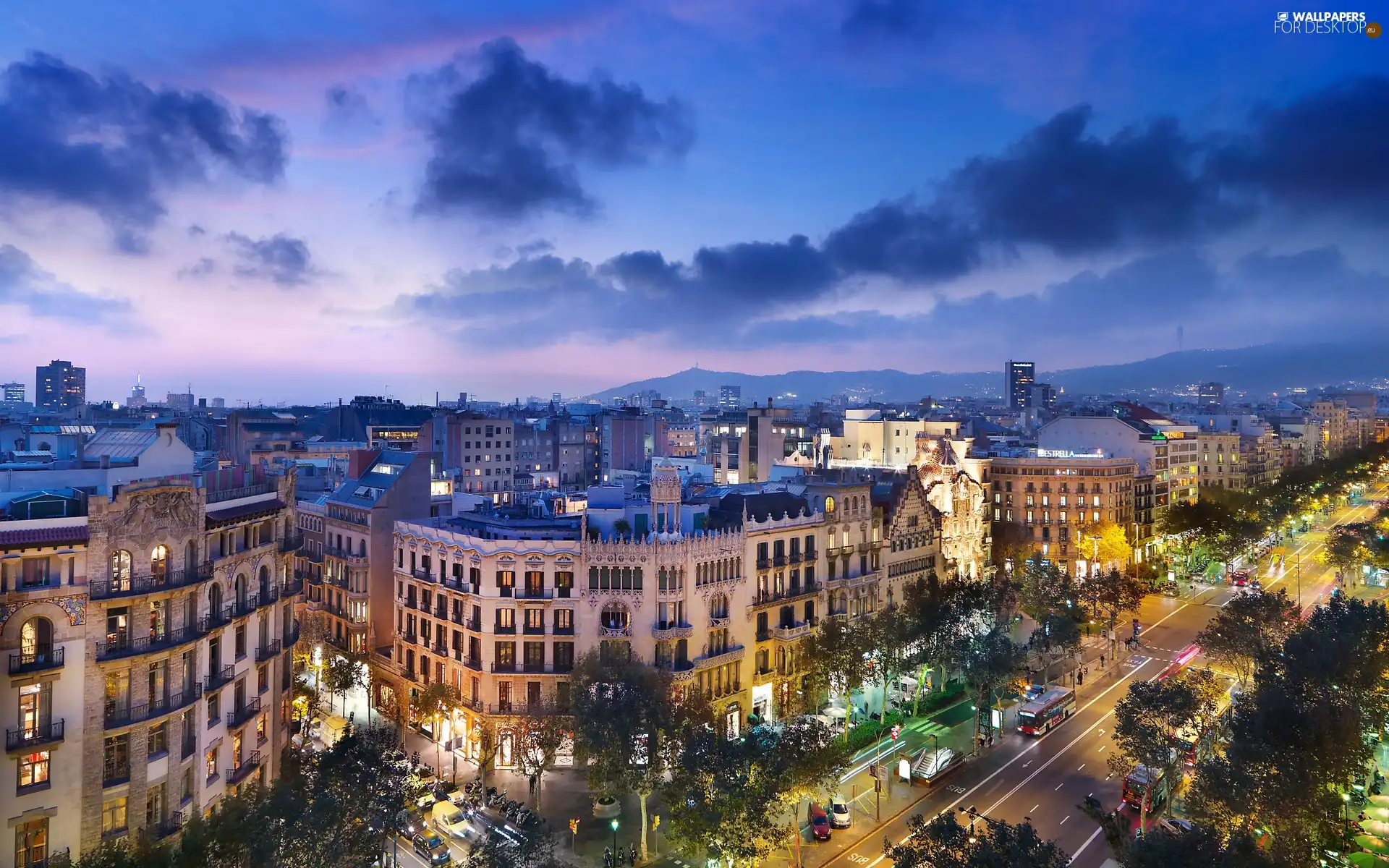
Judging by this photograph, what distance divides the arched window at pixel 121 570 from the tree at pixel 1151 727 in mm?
59620

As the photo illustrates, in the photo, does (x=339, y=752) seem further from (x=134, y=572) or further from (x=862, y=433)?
(x=862, y=433)

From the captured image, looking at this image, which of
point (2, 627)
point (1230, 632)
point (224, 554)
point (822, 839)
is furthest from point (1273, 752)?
point (2, 627)

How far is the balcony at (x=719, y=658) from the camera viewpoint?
74375mm

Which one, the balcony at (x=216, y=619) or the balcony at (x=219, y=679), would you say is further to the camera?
the balcony at (x=219, y=679)

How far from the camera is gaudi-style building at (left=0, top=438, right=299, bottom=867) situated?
41562 mm

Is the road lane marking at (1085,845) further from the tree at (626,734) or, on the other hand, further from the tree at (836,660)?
the tree at (626,734)

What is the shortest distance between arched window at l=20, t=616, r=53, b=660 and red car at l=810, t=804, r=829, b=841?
4568 centimetres

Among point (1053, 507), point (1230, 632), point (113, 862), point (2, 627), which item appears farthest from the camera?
point (1053, 507)

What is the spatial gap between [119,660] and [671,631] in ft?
131

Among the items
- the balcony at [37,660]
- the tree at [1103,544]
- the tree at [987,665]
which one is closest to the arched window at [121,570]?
the balcony at [37,660]

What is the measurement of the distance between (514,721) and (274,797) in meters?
29.8

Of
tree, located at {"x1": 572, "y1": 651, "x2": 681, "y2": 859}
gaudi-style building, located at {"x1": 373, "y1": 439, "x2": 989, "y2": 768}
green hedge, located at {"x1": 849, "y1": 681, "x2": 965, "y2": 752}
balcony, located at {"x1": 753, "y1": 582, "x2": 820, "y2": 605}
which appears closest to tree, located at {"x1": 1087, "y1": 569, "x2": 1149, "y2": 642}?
green hedge, located at {"x1": 849, "y1": 681, "x2": 965, "y2": 752}

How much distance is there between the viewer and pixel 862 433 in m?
179

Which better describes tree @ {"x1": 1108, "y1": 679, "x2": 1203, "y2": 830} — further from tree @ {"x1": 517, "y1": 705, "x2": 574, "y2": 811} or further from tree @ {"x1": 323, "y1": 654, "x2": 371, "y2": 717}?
tree @ {"x1": 323, "y1": 654, "x2": 371, "y2": 717}
